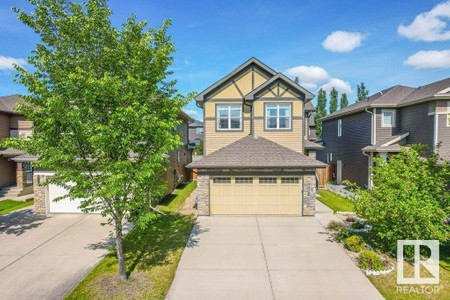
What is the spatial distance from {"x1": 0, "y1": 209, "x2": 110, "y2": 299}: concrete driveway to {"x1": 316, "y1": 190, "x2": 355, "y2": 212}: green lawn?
12.0m

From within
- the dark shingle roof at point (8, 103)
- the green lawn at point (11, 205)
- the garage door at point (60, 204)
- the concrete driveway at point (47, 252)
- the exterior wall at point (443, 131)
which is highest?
the dark shingle roof at point (8, 103)

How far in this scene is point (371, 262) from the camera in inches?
287

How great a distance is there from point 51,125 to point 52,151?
63 centimetres

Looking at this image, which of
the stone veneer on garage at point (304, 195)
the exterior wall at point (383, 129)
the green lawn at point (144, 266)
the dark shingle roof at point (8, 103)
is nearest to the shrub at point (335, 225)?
the stone veneer on garage at point (304, 195)

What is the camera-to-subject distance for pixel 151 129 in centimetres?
644

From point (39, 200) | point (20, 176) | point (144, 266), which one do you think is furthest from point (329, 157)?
point (20, 176)

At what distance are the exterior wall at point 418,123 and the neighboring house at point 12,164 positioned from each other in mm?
25904

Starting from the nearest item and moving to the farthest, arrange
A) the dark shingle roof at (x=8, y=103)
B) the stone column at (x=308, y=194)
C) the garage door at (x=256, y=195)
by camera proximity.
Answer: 1. the stone column at (x=308, y=194)
2. the garage door at (x=256, y=195)
3. the dark shingle roof at (x=8, y=103)

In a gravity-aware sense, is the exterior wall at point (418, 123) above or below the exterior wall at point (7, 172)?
above

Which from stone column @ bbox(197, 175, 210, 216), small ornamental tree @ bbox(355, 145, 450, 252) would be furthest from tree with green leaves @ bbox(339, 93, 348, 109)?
stone column @ bbox(197, 175, 210, 216)

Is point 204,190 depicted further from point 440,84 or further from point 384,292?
point 440,84

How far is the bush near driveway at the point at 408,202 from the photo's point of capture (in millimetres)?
7297

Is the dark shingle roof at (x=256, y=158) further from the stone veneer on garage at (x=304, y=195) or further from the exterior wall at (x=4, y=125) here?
the exterior wall at (x=4, y=125)

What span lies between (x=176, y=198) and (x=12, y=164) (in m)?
12.4
